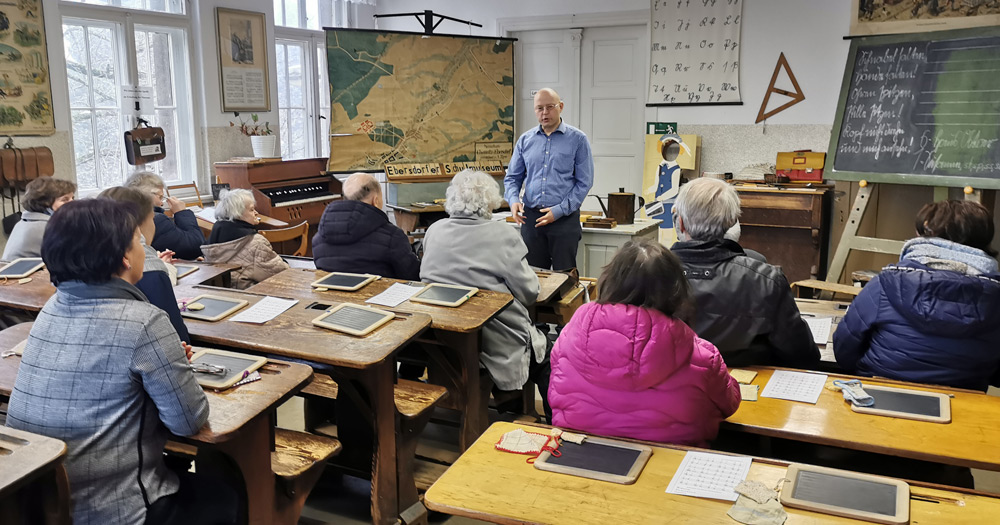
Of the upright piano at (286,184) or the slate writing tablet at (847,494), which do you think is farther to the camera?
the upright piano at (286,184)

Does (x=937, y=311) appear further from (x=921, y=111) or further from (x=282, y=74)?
(x=282, y=74)

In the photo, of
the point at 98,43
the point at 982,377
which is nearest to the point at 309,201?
the point at 98,43

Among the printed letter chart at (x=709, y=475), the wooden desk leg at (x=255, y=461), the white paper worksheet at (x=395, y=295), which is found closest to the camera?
the printed letter chart at (x=709, y=475)

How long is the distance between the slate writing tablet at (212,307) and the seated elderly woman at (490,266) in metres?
0.80

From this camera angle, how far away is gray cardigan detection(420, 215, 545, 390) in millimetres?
3221

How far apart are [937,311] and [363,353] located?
1.75 metres

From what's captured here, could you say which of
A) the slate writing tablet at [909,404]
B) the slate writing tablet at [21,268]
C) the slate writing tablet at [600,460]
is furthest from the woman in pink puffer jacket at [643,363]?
the slate writing tablet at [21,268]

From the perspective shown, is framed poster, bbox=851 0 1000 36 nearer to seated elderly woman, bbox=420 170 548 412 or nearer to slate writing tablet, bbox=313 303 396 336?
seated elderly woman, bbox=420 170 548 412

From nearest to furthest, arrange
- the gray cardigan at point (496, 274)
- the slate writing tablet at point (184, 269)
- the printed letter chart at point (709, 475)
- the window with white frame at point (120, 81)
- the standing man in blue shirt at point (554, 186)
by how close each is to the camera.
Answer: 1. the printed letter chart at point (709, 475)
2. the gray cardigan at point (496, 274)
3. the slate writing tablet at point (184, 269)
4. the standing man in blue shirt at point (554, 186)
5. the window with white frame at point (120, 81)

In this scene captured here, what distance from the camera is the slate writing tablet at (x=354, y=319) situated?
8.66ft

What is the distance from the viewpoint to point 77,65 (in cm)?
580

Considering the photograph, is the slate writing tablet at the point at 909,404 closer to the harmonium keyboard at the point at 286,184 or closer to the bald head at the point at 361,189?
the bald head at the point at 361,189

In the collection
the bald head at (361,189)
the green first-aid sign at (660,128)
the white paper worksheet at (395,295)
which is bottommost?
the white paper worksheet at (395,295)

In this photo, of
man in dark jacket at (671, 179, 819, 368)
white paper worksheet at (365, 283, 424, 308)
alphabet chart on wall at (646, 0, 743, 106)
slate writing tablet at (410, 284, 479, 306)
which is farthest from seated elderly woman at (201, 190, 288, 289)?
alphabet chart on wall at (646, 0, 743, 106)
